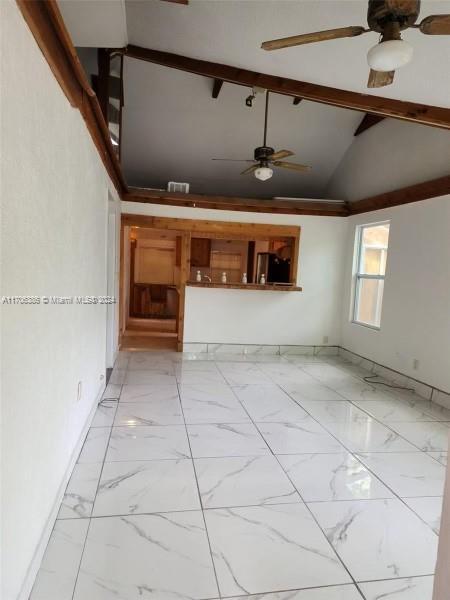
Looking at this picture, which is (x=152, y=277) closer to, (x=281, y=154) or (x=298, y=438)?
(x=281, y=154)

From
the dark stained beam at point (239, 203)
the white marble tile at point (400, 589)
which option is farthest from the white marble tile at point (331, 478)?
the dark stained beam at point (239, 203)

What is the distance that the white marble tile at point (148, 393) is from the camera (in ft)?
12.4

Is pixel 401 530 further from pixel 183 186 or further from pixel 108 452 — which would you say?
pixel 183 186

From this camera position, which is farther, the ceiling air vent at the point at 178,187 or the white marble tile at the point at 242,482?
the ceiling air vent at the point at 178,187

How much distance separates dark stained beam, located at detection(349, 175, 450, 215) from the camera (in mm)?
4063

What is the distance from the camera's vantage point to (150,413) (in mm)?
3402

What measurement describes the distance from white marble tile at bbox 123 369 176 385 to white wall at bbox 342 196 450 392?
2.88m

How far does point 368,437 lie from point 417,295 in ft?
6.72

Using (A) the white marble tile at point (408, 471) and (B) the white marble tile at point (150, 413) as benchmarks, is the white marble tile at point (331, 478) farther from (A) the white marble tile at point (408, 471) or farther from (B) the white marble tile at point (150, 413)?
(B) the white marble tile at point (150, 413)

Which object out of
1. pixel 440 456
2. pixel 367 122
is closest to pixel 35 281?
pixel 440 456

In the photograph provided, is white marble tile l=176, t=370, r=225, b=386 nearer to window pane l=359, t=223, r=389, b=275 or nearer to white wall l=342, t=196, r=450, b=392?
white wall l=342, t=196, r=450, b=392

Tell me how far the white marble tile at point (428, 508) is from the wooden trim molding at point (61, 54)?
296 cm

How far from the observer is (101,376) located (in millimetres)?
3760

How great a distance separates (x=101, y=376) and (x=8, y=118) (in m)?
2.98
